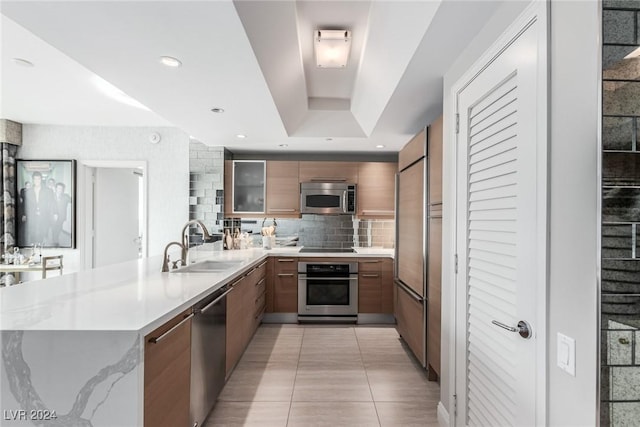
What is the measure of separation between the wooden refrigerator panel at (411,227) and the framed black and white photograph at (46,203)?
4.55 m

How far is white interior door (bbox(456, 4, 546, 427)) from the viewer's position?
3.80 ft

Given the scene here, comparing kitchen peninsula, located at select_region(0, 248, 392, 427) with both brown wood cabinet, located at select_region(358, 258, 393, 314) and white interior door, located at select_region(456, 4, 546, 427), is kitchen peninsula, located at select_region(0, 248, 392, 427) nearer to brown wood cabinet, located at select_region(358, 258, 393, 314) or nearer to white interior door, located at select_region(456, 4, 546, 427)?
white interior door, located at select_region(456, 4, 546, 427)

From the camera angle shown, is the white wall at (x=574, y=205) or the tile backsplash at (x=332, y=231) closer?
the white wall at (x=574, y=205)

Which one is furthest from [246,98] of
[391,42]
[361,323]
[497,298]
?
[361,323]

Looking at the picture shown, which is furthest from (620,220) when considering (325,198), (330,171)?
(330,171)

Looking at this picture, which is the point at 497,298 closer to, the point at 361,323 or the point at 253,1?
the point at 253,1

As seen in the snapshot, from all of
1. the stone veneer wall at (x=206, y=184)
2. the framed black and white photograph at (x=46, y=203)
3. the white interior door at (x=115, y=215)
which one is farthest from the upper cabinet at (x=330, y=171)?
the framed black and white photograph at (x=46, y=203)

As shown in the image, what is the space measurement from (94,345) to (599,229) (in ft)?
5.49

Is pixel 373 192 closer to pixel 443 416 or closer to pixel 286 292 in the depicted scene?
pixel 286 292

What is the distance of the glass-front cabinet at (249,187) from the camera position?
14.9ft

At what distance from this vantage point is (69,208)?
15.0ft

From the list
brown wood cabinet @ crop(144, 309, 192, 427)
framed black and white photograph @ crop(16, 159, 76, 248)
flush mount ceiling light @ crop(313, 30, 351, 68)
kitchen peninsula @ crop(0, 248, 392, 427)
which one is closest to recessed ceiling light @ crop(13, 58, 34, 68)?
framed black and white photograph @ crop(16, 159, 76, 248)

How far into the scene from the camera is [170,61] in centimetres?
201

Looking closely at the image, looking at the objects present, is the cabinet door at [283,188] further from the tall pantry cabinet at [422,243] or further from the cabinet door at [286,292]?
the tall pantry cabinet at [422,243]
